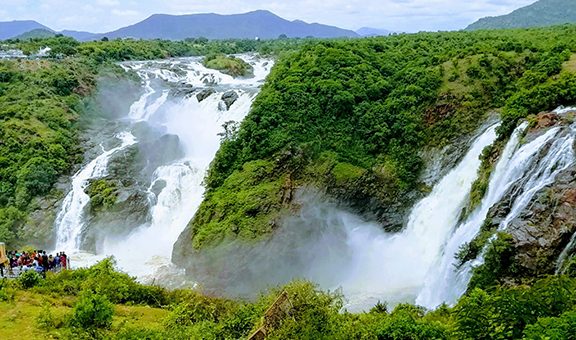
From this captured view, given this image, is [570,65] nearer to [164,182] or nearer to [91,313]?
[164,182]

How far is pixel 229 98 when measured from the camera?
3772 cm

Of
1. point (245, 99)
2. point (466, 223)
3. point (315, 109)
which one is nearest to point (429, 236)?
point (466, 223)

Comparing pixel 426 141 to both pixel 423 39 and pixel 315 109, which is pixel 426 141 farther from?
pixel 423 39

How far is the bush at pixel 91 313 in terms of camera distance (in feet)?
42.7

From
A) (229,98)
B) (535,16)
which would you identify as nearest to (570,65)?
(229,98)

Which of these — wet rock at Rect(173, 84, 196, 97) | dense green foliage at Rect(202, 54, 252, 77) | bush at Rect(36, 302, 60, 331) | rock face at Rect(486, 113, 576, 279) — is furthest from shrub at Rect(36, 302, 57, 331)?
dense green foliage at Rect(202, 54, 252, 77)

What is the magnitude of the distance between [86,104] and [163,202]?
762 inches

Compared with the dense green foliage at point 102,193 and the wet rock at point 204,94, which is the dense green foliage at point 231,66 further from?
the dense green foliage at point 102,193

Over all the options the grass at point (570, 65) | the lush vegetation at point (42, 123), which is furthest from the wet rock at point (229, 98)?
the grass at point (570, 65)

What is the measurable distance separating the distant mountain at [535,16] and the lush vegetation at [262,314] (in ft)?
396

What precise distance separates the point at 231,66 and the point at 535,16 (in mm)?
102320

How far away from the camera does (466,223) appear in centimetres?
2097

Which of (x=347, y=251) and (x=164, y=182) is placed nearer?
(x=347, y=251)

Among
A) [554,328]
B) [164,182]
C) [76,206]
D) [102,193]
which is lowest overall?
[76,206]
